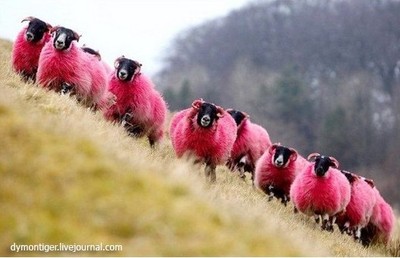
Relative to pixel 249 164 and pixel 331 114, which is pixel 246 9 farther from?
pixel 249 164

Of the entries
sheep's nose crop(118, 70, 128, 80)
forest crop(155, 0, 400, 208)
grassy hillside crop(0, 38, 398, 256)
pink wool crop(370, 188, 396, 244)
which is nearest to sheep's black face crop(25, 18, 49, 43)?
sheep's nose crop(118, 70, 128, 80)

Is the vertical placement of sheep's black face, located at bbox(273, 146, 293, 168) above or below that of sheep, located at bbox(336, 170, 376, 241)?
above

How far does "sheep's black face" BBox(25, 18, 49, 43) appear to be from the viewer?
1261 cm

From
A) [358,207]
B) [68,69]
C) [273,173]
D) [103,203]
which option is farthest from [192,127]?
[103,203]

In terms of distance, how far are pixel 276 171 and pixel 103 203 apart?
28.9 feet

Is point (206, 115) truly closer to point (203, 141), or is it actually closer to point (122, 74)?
point (203, 141)

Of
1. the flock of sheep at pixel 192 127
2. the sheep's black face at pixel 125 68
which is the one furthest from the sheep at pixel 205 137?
the sheep's black face at pixel 125 68

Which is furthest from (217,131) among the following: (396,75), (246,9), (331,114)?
(246,9)

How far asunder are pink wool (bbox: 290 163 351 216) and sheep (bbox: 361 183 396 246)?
1878 millimetres

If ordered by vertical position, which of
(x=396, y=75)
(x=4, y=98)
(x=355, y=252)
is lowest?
(x=355, y=252)

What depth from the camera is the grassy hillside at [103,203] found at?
6.08m

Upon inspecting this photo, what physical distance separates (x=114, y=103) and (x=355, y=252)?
5.55 meters

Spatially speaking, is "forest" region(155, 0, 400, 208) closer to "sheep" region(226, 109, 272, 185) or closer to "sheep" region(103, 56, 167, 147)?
"sheep" region(226, 109, 272, 185)

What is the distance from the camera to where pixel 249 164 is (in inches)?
641
